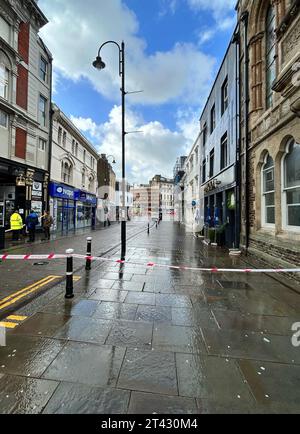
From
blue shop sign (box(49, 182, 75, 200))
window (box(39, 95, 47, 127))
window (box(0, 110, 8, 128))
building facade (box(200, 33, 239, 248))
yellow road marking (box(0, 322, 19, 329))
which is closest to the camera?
yellow road marking (box(0, 322, 19, 329))

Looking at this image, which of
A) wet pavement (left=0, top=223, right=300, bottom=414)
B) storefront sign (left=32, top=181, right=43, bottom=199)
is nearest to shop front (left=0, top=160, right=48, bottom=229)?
storefront sign (left=32, top=181, right=43, bottom=199)

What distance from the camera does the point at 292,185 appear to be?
6773 mm

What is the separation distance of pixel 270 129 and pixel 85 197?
2201cm

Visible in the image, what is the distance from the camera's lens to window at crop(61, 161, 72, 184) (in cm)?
2120

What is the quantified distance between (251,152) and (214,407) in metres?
9.71

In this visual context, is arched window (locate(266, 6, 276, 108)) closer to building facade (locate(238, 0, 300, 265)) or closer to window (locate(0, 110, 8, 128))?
building facade (locate(238, 0, 300, 265))

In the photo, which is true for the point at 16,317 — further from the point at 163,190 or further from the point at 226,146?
the point at 163,190

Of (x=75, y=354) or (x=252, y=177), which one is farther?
(x=252, y=177)

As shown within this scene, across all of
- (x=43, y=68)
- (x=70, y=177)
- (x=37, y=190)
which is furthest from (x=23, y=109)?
(x=70, y=177)

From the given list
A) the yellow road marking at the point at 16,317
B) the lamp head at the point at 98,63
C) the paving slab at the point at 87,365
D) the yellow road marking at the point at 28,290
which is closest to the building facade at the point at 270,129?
the paving slab at the point at 87,365

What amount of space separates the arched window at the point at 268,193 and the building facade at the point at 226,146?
6.02 feet

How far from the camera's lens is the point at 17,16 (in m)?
13.8
